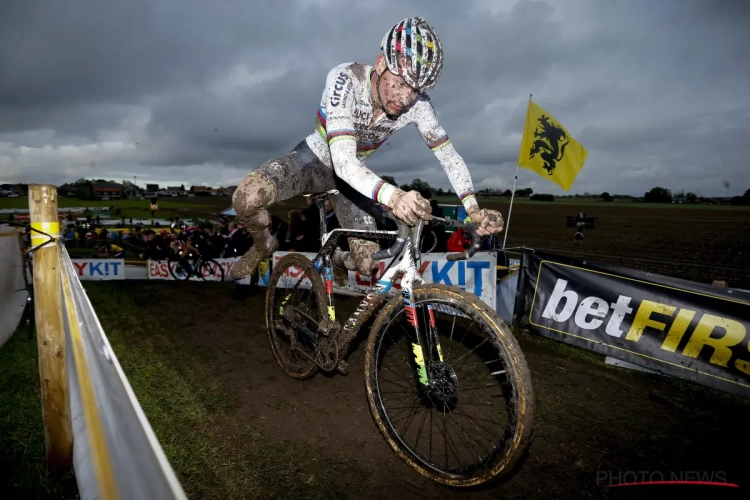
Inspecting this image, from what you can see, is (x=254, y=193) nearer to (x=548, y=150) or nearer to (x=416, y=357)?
(x=416, y=357)

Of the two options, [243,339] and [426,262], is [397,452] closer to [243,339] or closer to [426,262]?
[243,339]

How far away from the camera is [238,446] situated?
3.36m

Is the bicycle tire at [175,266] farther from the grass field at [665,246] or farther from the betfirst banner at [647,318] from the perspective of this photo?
the betfirst banner at [647,318]

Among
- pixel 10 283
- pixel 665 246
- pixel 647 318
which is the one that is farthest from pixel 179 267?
pixel 665 246

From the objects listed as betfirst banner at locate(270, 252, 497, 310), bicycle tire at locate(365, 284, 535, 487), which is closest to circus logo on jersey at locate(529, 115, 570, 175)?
betfirst banner at locate(270, 252, 497, 310)

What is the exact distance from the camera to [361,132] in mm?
3650

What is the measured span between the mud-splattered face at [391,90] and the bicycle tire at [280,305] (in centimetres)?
186

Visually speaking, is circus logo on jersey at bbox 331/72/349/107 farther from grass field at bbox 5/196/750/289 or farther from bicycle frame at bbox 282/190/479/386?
grass field at bbox 5/196/750/289

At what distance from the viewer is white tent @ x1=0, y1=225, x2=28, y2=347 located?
19.1ft

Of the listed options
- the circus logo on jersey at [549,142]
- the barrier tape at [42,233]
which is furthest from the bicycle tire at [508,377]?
the circus logo on jersey at [549,142]

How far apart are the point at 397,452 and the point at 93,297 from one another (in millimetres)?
9260

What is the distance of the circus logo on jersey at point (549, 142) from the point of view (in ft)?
33.1

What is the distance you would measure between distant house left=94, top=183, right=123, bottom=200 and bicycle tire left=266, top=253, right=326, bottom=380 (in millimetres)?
82186

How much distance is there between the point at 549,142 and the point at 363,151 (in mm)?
7885
